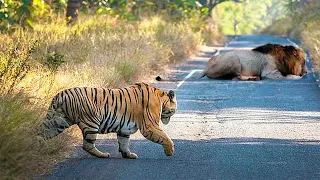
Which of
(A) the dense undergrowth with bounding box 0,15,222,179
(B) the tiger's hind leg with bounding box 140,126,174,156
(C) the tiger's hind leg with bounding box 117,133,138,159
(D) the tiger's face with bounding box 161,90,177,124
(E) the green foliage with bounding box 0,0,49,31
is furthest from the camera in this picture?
(E) the green foliage with bounding box 0,0,49,31

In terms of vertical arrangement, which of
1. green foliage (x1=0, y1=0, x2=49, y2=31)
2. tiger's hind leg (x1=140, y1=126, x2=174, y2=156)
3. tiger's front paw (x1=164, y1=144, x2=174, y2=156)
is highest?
tiger's hind leg (x1=140, y1=126, x2=174, y2=156)

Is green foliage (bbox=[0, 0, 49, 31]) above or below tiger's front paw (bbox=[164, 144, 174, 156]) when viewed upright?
below

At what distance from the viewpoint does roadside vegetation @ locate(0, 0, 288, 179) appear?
10062 mm

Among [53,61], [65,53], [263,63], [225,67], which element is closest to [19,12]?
[65,53]

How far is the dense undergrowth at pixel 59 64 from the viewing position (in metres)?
9.75

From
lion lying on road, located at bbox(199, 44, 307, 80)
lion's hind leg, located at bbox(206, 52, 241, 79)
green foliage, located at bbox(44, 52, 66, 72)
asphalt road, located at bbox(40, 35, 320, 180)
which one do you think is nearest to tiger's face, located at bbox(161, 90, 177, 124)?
asphalt road, located at bbox(40, 35, 320, 180)

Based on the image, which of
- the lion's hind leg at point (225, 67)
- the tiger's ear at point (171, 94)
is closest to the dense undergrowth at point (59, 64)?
the tiger's ear at point (171, 94)

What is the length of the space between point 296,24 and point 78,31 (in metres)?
34.4

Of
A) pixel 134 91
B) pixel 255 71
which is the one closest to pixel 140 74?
pixel 255 71

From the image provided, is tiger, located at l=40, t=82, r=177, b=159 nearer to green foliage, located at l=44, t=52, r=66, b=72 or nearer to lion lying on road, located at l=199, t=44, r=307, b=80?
green foliage, located at l=44, t=52, r=66, b=72

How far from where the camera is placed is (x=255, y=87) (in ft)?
70.1

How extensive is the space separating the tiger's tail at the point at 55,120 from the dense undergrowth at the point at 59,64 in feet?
0.38

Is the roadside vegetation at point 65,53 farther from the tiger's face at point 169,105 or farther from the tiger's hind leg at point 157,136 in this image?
the tiger's face at point 169,105

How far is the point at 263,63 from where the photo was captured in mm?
22922
